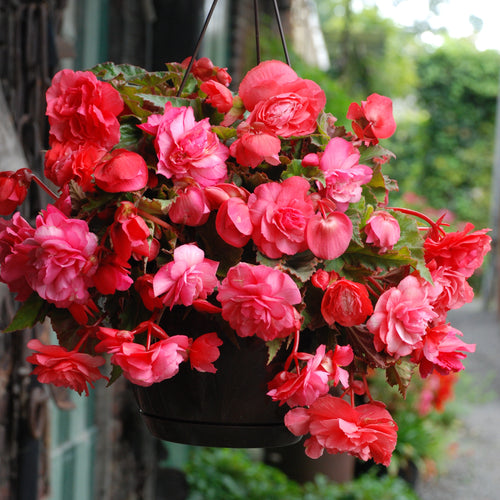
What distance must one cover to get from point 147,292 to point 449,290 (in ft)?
1.22

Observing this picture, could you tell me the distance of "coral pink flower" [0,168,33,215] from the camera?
0.77 m

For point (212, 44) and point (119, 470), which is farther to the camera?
point (212, 44)

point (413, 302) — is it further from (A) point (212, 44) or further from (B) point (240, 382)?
(A) point (212, 44)

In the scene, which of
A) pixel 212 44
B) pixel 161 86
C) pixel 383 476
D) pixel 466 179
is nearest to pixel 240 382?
pixel 161 86

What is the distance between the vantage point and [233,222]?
70cm

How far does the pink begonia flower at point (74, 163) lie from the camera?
716mm

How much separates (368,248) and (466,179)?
46.3 feet

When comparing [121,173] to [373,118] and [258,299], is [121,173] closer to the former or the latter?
[258,299]

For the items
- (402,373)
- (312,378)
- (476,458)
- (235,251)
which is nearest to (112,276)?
(235,251)

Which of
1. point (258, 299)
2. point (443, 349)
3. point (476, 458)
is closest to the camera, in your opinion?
point (258, 299)

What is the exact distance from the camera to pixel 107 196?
0.72 m

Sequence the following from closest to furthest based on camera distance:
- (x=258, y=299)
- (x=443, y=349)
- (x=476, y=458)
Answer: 1. (x=258, y=299)
2. (x=443, y=349)
3. (x=476, y=458)

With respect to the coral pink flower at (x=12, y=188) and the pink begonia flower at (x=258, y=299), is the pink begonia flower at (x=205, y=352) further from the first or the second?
the coral pink flower at (x=12, y=188)

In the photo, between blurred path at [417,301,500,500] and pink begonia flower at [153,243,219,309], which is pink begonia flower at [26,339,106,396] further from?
blurred path at [417,301,500,500]
